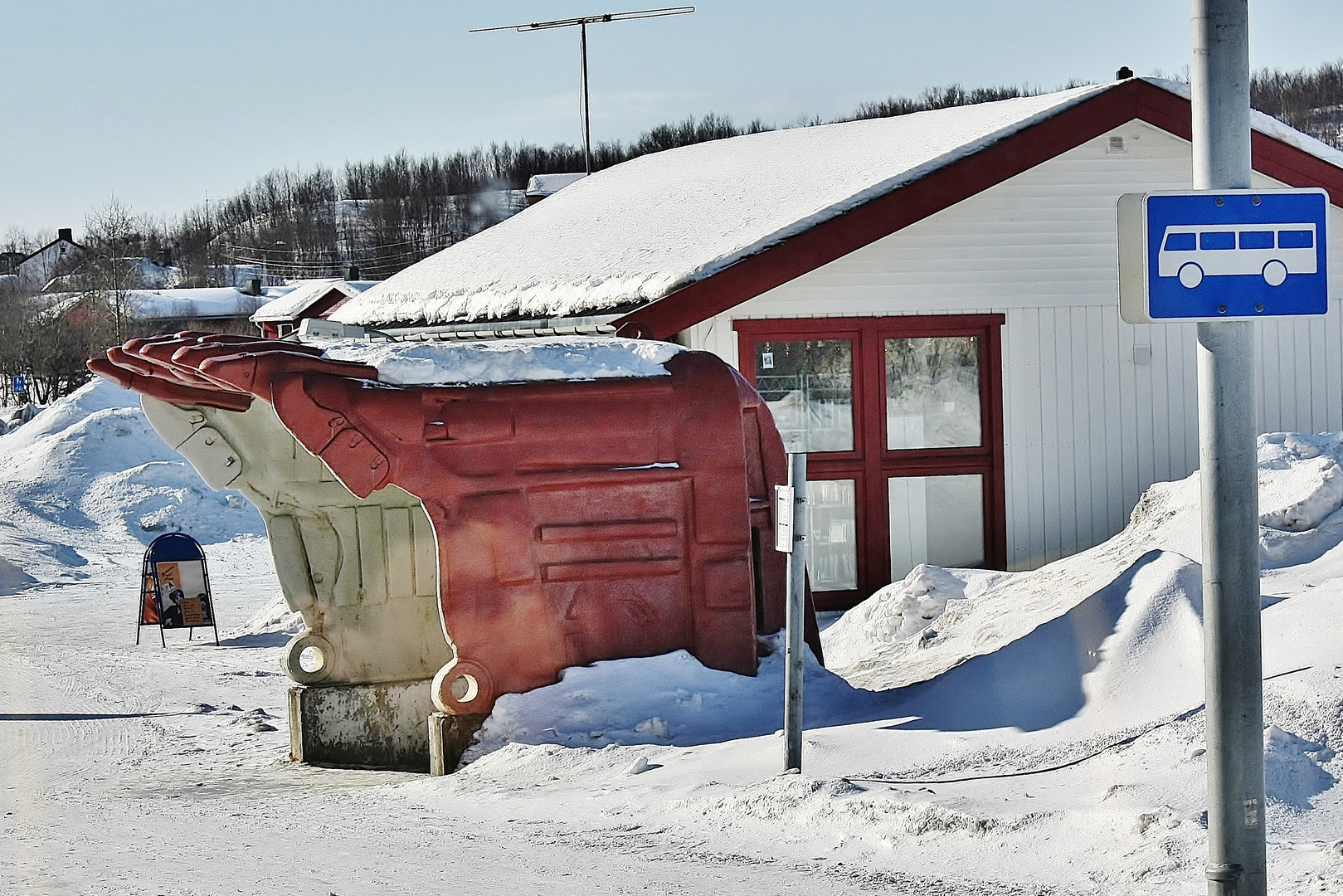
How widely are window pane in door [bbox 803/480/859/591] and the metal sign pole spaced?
15.4 feet

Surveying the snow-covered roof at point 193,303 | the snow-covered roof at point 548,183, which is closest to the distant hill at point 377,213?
the snow-covered roof at point 193,303

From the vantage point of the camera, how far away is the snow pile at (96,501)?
18.7m

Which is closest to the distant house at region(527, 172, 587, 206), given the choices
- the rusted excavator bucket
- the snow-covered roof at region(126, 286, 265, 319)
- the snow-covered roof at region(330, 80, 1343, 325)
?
the snow-covered roof at region(330, 80, 1343, 325)

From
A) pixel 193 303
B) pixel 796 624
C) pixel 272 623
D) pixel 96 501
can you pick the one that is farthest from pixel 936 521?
pixel 193 303

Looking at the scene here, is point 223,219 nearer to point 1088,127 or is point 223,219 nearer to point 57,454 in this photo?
point 57,454

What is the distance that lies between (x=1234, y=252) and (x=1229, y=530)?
74 centimetres

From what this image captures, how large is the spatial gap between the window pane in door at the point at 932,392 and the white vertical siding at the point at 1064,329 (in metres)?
0.23

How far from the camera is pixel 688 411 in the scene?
7.52 metres

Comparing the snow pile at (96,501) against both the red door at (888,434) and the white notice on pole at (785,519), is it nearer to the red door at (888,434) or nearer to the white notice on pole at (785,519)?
the red door at (888,434)

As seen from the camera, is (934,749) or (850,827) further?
(934,749)

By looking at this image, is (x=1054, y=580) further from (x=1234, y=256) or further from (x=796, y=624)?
(x=1234, y=256)

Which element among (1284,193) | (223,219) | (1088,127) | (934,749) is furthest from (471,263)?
(223,219)

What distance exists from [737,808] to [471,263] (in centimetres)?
984

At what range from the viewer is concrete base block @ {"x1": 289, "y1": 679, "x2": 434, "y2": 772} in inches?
311
